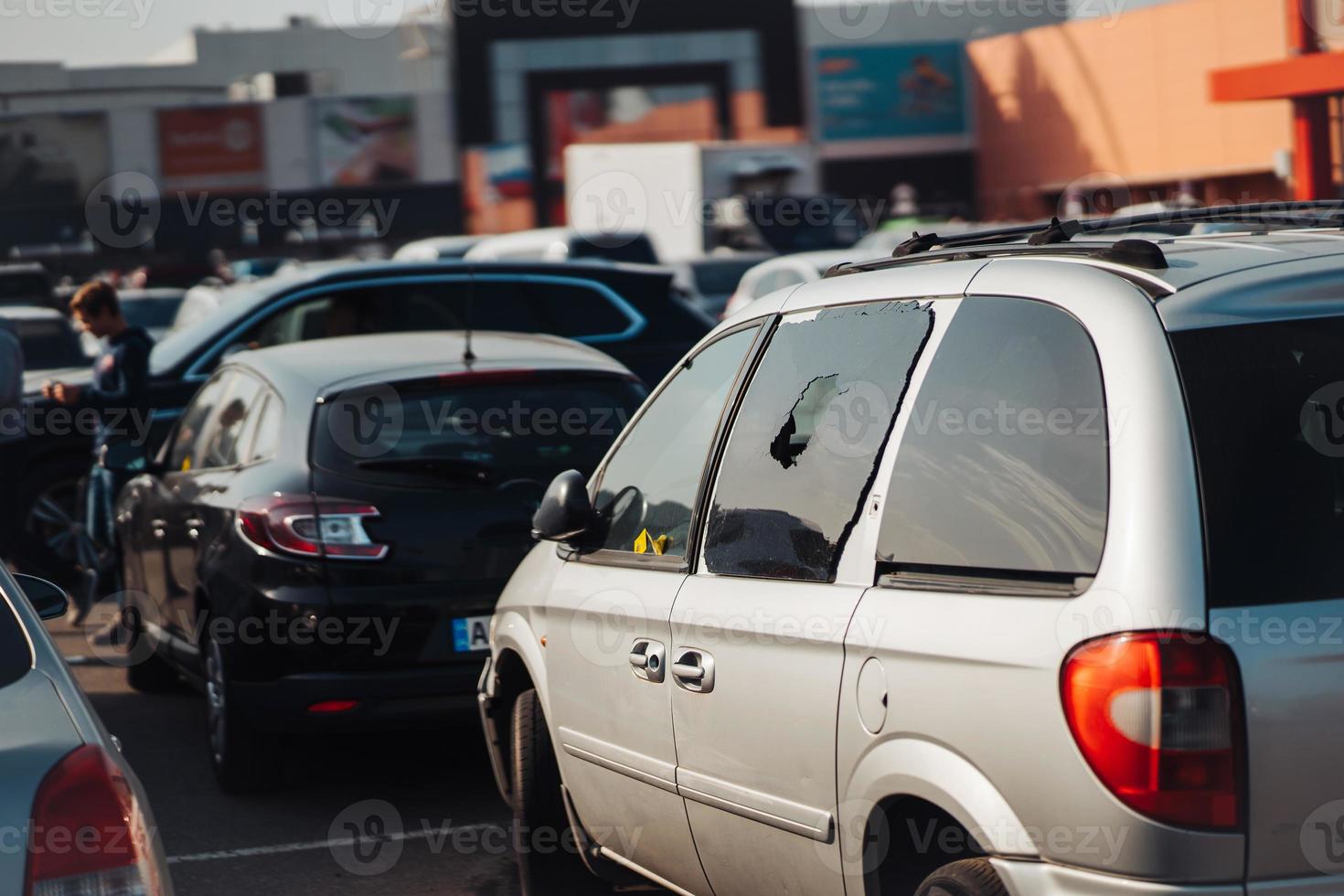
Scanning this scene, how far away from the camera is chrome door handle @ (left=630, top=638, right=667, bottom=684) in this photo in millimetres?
4133

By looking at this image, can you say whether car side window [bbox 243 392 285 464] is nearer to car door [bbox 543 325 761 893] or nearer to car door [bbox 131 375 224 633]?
car door [bbox 131 375 224 633]

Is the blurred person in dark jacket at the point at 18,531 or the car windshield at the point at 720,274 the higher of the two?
the car windshield at the point at 720,274

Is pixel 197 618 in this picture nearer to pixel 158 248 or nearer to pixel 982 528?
pixel 982 528

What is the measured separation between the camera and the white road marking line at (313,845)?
233 inches

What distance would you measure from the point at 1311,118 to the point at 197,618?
13.3 metres

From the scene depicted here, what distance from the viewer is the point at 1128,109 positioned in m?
50.2

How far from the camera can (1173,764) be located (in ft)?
9.15

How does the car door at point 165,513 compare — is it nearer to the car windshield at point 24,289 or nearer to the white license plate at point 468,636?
the white license plate at point 468,636

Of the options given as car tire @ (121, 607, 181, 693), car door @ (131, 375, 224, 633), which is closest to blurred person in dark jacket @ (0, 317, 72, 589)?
car tire @ (121, 607, 181, 693)

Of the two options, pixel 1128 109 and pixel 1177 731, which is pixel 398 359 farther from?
pixel 1128 109

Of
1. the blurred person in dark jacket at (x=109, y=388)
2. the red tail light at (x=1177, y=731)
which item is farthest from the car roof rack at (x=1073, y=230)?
the blurred person in dark jacket at (x=109, y=388)

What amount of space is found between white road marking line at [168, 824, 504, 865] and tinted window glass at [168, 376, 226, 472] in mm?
2195

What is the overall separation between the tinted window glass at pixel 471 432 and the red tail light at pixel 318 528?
0.15 meters

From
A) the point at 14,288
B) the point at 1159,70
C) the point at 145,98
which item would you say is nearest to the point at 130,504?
the point at 14,288
